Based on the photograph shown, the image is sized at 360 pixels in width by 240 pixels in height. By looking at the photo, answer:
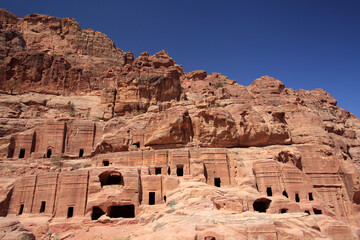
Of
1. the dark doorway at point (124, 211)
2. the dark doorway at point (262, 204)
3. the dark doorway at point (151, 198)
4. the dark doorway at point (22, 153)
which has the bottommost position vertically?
the dark doorway at point (124, 211)

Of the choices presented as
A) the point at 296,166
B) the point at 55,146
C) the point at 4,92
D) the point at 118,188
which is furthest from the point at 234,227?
the point at 4,92

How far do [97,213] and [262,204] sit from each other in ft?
47.9

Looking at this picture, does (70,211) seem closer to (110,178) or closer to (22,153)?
(110,178)

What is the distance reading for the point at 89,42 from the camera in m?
63.9

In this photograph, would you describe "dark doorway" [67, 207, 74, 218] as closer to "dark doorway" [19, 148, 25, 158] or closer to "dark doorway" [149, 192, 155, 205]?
"dark doorway" [149, 192, 155, 205]

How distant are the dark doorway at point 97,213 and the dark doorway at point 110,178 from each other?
293 centimetres

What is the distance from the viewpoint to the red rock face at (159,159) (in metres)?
20.7

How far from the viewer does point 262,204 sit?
86.2 feet

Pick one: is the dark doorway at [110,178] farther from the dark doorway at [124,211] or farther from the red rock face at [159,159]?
the dark doorway at [124,211]

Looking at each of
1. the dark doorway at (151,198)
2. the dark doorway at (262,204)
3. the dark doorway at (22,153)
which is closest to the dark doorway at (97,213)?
the dark doorway at (151,198)

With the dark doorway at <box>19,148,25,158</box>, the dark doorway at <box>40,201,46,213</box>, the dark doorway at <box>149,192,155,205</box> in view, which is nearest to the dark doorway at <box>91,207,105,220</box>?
the dark doorway at <box>149,192,155,205</box>

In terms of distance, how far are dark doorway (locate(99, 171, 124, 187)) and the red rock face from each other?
14 centimetres

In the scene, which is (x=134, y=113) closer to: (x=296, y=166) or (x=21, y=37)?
(x=296, y=166)

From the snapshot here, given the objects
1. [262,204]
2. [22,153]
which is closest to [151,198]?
[262,204]
